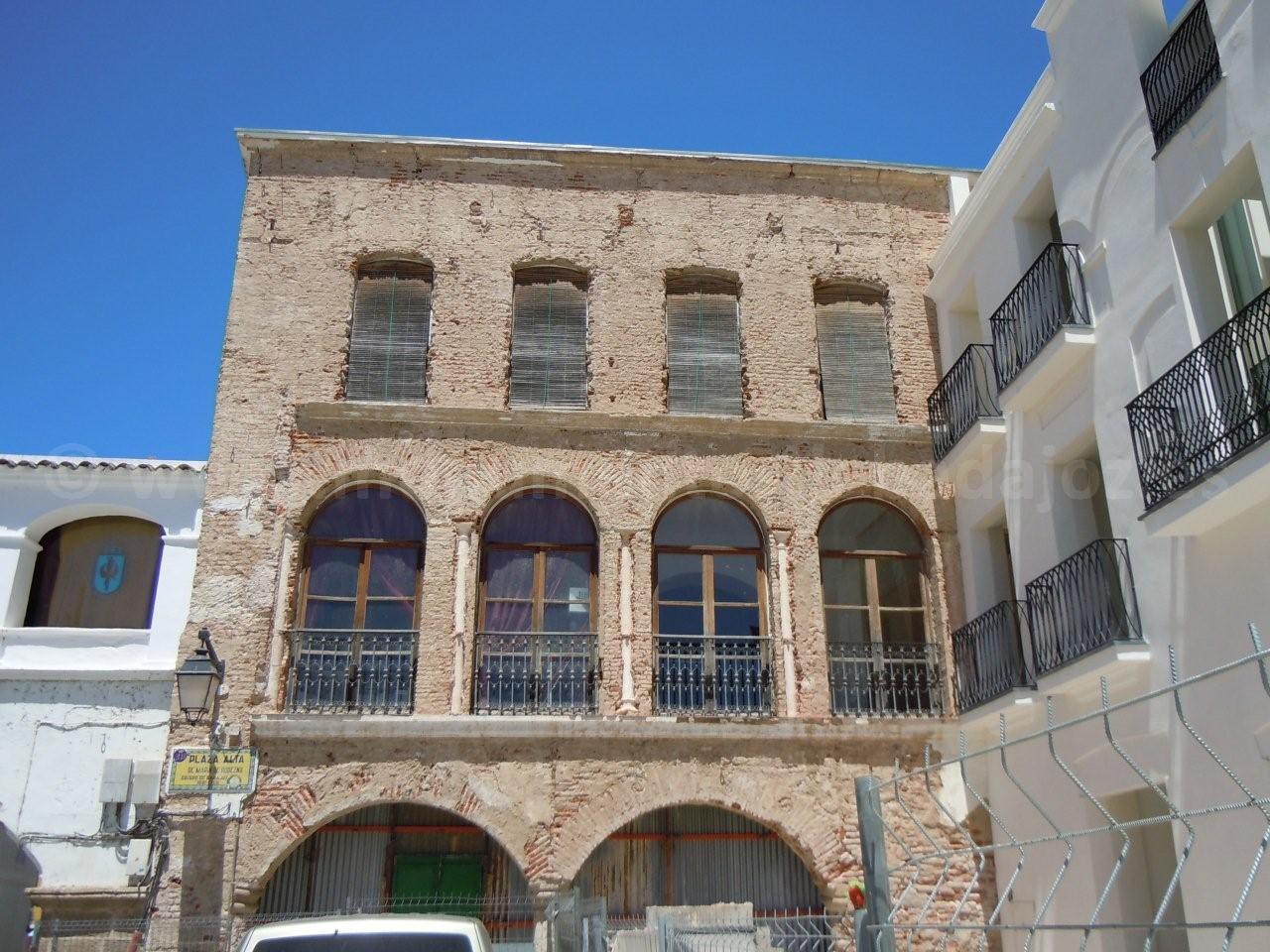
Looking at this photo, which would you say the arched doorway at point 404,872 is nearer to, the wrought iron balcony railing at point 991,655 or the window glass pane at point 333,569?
the window glass pane at point 333,569

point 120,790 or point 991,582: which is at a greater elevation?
point 991,582

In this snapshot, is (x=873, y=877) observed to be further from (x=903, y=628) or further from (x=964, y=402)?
(x=964, y=402)

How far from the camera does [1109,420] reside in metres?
10.6

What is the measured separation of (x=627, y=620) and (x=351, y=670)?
296 centimetres

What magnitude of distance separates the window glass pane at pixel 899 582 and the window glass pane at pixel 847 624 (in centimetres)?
33

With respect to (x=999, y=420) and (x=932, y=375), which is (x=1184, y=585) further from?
(x=932, y=375)

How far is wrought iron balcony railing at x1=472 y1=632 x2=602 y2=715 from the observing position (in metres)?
12.3

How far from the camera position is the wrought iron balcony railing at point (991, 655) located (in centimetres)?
1182

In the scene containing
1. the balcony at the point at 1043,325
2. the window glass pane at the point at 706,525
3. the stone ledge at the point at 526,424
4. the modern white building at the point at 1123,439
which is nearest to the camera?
the modern white building at the point at 1123,439

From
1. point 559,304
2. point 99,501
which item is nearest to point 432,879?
point 99,501

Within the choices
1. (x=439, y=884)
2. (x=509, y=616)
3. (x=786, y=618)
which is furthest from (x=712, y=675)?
(x=439, y=884)

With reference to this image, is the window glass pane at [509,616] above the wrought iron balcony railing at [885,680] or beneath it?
above

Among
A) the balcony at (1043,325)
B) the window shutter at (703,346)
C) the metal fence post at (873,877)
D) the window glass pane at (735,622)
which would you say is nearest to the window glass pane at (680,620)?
the window glass pane at (735,622)

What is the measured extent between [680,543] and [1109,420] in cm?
485
